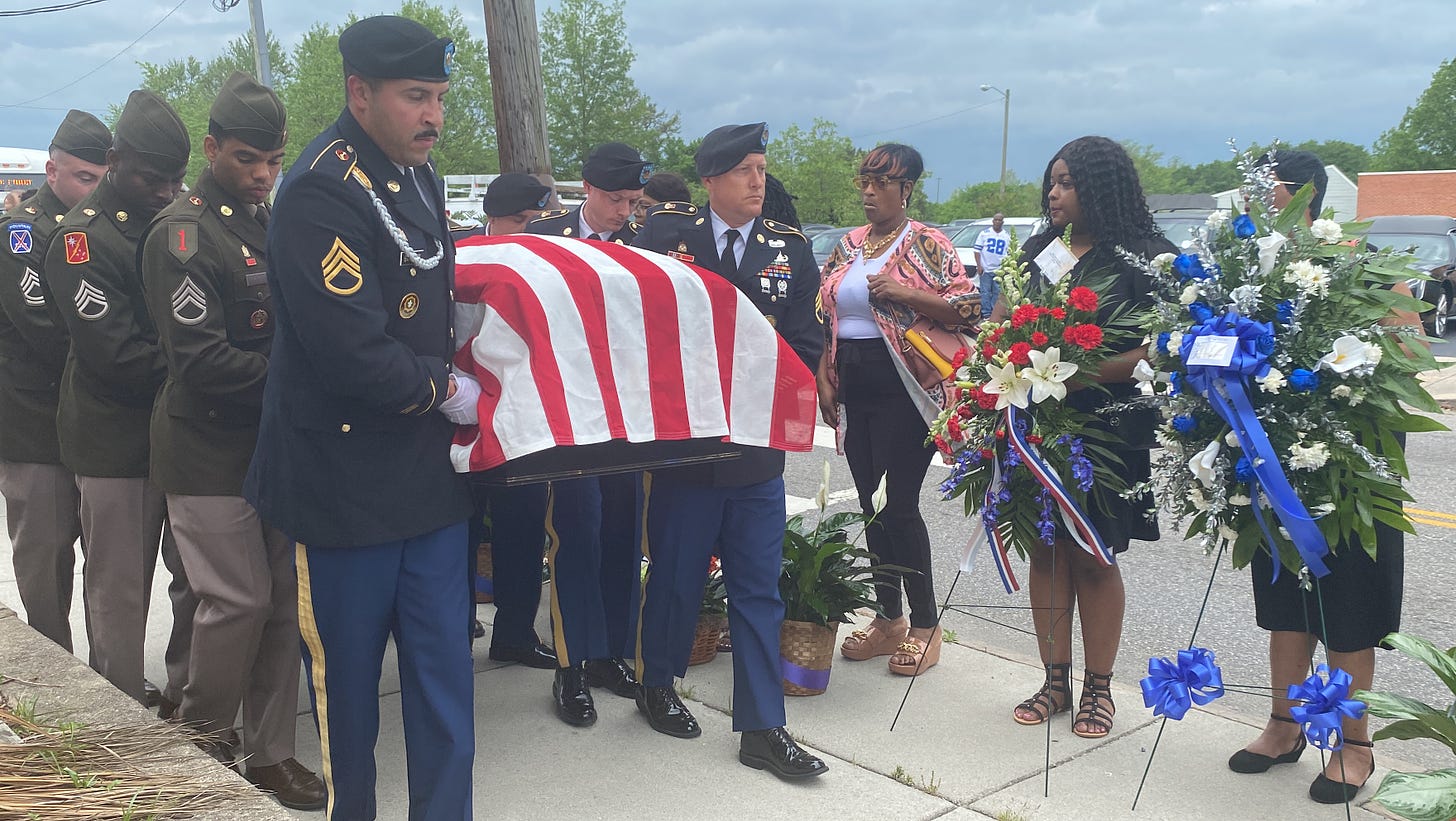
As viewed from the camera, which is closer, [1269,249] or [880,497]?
[1269,249]

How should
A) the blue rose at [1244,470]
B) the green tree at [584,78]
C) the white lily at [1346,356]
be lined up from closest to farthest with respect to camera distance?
the white lily at [1346,356] → the blue rose at [1244,470] → the green tree at [584,78]

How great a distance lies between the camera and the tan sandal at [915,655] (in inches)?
184

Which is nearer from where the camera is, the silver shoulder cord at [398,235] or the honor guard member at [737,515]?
the silver shoulder cord at [398,235]

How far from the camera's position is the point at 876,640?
488cm

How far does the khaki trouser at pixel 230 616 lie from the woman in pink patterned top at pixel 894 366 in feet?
7.09

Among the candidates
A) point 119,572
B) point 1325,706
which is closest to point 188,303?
point 119,572

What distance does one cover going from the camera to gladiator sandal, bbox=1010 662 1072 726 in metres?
4.18

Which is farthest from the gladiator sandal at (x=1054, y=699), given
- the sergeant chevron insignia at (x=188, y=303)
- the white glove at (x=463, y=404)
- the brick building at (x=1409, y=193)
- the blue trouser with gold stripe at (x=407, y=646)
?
the brick building at (x=1409, y=193)

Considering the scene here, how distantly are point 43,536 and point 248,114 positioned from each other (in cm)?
193

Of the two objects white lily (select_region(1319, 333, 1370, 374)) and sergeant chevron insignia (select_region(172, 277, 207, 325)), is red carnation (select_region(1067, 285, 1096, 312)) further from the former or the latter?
sergeant chevron insignia (select_region(172, 277, 207, 325))

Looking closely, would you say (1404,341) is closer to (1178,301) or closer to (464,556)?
(1178,301)

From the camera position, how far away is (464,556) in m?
3.11

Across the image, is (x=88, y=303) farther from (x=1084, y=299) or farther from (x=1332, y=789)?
(x=1332, y=789)

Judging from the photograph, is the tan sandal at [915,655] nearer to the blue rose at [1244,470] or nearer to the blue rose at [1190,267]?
the blue rose at [1244,470]
